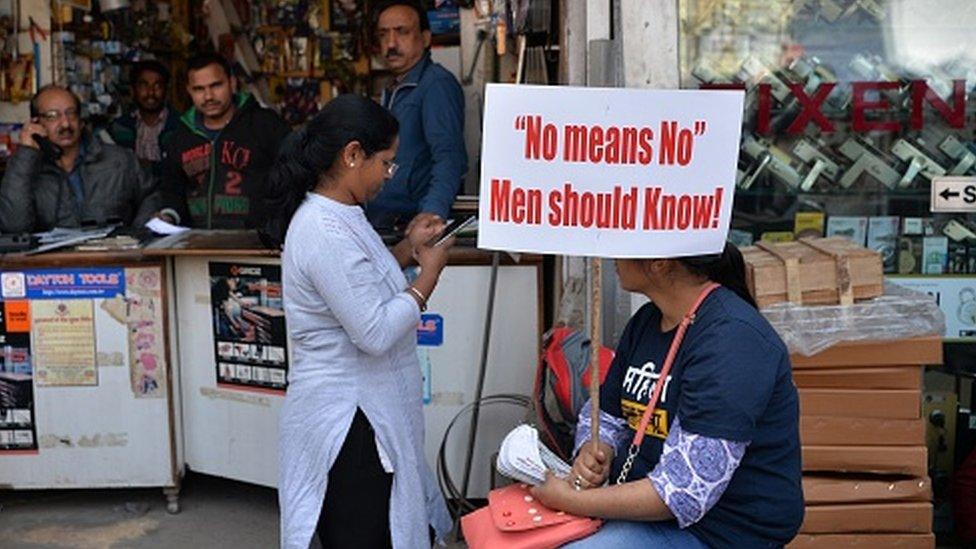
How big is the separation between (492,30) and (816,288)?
221 cm

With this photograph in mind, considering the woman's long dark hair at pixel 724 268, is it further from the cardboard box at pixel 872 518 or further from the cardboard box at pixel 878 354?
the cardboard box at pixel 872 518

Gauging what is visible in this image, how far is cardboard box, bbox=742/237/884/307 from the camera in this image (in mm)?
3822

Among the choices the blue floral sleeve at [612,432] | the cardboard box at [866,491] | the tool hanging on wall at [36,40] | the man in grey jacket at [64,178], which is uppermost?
the tool hanging on wall at [36,40]

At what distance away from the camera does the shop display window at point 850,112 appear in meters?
4.39

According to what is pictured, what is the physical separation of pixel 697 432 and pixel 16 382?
3.49 m

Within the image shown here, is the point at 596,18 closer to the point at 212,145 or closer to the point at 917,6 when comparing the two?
the point at 917,6

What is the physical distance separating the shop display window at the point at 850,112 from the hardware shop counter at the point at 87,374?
239 cm

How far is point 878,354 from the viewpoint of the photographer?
388cm

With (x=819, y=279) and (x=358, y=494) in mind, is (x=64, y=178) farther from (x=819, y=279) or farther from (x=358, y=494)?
(x=819, y=279)

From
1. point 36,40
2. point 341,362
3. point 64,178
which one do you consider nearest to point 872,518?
point 341,362

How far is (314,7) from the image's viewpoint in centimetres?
780

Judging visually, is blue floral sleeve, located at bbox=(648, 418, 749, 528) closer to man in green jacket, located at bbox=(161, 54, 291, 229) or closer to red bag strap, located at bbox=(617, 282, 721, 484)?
red bag strap, located at bbox=(617, 282, 721, 484)

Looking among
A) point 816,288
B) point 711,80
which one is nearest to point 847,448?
point 816,288

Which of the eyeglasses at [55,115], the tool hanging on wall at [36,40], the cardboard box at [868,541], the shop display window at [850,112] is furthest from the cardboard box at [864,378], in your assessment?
the tool hanging on wall at [36,40]
